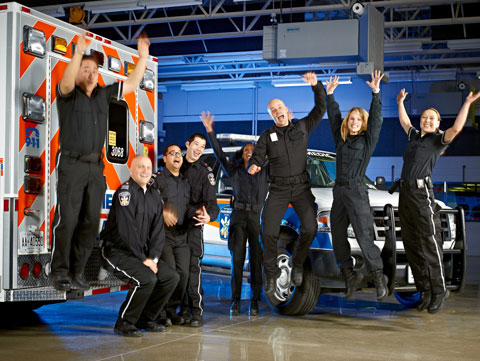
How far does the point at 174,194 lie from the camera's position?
23.9ft

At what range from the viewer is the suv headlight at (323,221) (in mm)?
7602

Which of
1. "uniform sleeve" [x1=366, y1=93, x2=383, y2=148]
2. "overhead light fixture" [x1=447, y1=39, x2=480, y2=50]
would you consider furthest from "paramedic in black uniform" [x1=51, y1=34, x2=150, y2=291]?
"overhead light fixture" [x1=447, y1=39, x2=480, y2=50]

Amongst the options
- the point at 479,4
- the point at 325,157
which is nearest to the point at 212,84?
the point at 479,4

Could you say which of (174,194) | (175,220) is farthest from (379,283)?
(174,194)

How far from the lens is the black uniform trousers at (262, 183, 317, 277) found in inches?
289

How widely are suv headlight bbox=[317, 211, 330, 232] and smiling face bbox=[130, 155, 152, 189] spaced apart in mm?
2009

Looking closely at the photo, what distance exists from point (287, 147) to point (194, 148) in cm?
100

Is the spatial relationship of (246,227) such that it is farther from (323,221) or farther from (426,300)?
(426,300)

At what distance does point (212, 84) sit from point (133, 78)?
67.0 feet

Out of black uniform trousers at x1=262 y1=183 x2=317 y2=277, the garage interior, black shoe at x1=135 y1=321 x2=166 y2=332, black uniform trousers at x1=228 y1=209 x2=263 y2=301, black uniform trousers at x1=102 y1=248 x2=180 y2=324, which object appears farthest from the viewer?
black uniform trousers at x1=228 y1=209 x2=263 y2=301

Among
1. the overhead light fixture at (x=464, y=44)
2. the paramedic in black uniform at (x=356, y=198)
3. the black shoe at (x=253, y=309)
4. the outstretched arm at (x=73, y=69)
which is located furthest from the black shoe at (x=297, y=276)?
the overhead light fixture at (x=464, y=44)

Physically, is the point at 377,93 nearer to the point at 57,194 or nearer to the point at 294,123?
the point at 294,123

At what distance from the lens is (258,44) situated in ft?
63.0

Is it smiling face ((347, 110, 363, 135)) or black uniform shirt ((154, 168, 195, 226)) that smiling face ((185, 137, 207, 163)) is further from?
smiling face ((347, 110, 363, 135))
